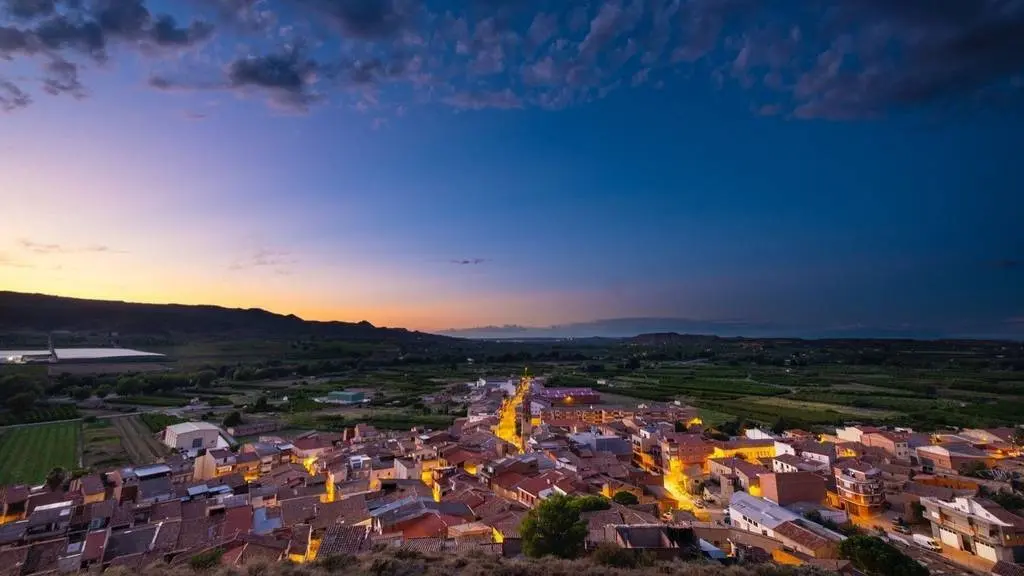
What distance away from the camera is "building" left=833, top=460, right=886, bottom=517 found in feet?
65.3

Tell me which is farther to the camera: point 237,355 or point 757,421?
point 237,355

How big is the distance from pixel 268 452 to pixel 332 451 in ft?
10.6

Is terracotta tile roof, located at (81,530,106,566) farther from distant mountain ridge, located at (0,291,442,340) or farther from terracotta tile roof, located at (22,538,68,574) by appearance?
distant mountain ridge, located at (0,291,442,340)

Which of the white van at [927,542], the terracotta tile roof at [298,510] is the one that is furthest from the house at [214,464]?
the white van at [927,542]

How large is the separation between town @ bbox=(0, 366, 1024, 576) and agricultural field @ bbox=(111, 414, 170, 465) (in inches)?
36.7

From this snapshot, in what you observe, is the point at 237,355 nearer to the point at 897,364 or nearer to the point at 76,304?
the point at 76,304

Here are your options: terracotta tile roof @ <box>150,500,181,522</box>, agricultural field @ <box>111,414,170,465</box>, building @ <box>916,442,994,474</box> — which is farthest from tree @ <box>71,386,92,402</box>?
building @ <box>916,442,994,474</box>

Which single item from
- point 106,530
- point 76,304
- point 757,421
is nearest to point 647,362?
point 757,421

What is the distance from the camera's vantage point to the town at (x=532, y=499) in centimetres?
1339

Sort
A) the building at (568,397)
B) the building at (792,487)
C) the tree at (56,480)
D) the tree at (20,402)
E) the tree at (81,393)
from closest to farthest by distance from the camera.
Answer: the building at (792,487) < the tree at (56,480) < the tree at (20,402) < the building at (568,397) < the tree at (81,393)

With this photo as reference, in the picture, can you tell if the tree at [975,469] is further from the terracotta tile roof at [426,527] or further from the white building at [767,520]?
the terracotta tile roof at [426,527]

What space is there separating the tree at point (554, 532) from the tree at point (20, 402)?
46515mm

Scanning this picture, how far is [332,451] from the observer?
1064 inches

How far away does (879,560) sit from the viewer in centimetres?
1268
